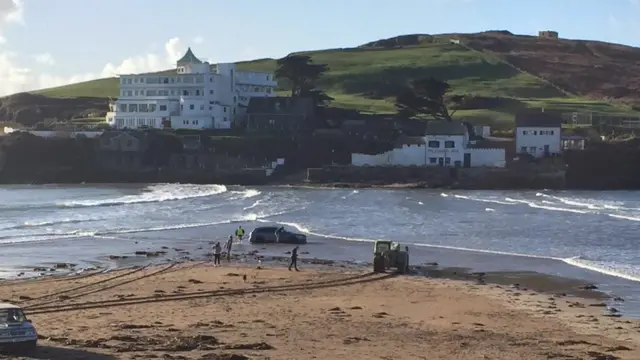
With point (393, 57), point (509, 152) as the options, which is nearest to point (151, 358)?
point (509, 152)

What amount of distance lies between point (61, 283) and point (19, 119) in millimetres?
115057

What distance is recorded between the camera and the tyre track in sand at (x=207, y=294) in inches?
1073

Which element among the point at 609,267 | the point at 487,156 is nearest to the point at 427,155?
the point at 487,156

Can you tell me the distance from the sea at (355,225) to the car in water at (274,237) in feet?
2.21

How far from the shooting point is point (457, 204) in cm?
7338

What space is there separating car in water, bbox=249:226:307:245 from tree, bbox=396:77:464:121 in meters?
64.5

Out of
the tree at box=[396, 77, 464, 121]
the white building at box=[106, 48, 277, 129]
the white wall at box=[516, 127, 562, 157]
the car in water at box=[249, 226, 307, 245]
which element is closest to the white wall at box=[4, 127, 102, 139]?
the white building at box=[106, 48, 277, 129]

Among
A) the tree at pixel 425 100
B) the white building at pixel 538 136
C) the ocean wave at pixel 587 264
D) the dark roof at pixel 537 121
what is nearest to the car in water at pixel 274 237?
the ocean wave at pixel 587 264

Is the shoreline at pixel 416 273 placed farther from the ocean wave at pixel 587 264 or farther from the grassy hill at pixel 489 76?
the grassy hill at pixel 489 76

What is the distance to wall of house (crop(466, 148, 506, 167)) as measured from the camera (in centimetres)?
9981

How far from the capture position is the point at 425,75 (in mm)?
170250

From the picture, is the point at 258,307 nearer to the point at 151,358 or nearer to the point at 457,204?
the point at 151,358

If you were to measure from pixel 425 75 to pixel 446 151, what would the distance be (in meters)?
71.1

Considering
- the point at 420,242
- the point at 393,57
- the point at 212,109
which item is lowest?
the point at 420,242
